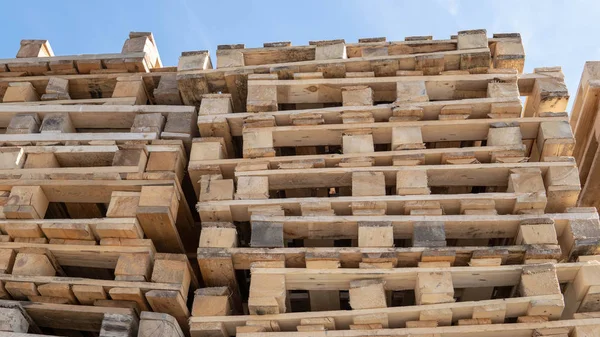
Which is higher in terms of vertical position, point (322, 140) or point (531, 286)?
point (322, 140)

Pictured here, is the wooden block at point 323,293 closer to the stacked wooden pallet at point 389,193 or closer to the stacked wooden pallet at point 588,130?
the stacked wooden pallet at point 389,193

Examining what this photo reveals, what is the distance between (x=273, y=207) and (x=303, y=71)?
210 centimetres

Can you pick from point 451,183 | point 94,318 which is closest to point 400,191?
point 451,183

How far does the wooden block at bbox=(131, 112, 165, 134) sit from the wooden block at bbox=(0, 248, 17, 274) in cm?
193

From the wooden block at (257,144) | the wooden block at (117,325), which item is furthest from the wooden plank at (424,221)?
the wooden block at (117,325)

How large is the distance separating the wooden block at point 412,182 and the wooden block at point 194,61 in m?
2.93

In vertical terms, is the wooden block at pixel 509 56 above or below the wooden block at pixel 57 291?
above

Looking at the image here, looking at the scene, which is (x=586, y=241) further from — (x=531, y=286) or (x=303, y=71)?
(x=303, y=71)

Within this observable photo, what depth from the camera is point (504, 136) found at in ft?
25.2

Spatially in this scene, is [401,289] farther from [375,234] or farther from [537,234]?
[537,234]

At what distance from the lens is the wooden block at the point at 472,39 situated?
8617 mm

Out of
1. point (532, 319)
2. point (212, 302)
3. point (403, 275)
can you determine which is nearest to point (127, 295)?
point (212, 302)

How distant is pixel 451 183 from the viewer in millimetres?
7500

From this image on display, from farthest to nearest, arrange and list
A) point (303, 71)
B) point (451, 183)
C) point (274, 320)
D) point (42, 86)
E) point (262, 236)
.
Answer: point (42, 86)
point (303, 71)
point (451, 183)
point (262, 236)
point (274, 320)
